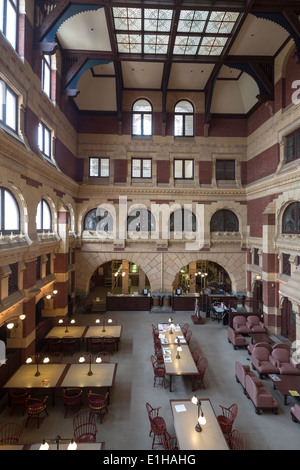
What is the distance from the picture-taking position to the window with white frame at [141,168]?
65.0ft

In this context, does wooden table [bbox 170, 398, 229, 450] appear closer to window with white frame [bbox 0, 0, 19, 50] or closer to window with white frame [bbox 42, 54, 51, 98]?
window with white frame [bbox 0, 0, 19, 50]

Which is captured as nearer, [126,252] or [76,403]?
[76,403]

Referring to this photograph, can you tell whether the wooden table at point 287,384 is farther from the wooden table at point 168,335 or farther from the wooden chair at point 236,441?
the wooden table at point 168,335

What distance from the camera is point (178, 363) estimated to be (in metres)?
10.3

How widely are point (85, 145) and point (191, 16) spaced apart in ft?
34.5

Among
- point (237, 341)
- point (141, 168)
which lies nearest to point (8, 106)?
point (141, 168)

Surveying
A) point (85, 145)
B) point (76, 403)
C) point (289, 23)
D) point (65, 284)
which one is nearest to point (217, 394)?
point (76, 403)

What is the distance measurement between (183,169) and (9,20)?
1315 centimetres

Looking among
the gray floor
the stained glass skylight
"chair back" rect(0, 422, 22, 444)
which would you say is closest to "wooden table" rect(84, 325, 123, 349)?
the gray floor

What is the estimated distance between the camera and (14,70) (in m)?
9.52

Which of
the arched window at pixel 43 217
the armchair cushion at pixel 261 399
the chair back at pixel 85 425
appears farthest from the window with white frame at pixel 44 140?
the armchair cushion at pixel 261 399

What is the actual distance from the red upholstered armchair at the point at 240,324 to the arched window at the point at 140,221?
859cm

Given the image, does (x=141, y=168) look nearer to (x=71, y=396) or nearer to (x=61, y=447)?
(x=71, y=396)

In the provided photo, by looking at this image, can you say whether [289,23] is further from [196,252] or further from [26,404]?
[26,404]
